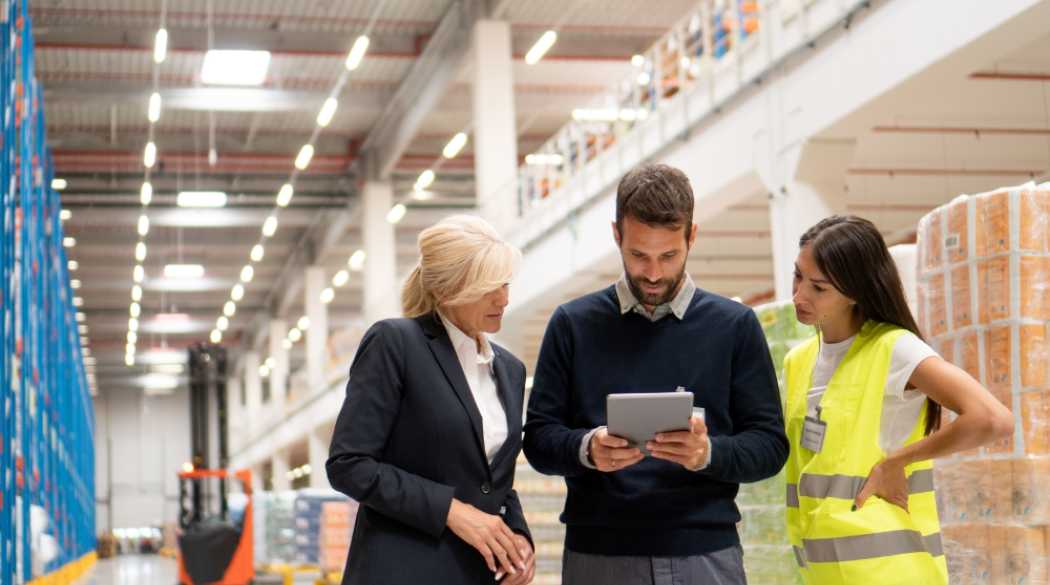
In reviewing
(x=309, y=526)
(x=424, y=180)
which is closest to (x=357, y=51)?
(x=424, y=180)

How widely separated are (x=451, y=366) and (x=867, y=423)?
114cm

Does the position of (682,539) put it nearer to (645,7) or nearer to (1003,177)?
(1003,177)

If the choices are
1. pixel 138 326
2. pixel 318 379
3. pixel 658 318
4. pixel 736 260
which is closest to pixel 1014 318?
pixel 658 318

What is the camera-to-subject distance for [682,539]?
106 inches

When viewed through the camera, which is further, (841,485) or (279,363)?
(279,363)

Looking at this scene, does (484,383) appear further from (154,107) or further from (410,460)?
(154,107)

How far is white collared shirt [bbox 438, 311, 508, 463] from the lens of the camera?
2.83m

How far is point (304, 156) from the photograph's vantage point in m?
27.4

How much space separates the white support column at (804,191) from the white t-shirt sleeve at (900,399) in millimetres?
9049

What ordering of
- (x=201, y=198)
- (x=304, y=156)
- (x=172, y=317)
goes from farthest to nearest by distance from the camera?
1. (x=172, y=317)
2. (x=201, y=198)
3. (x=304, y=156)

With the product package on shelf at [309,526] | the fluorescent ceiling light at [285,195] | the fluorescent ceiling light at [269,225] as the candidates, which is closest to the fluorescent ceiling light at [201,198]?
the fluorescent ceiling light at [285,195]

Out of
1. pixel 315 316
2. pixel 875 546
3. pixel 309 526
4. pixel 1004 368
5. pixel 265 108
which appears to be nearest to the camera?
pixel 875 546

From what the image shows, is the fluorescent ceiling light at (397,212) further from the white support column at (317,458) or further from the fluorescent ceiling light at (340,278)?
the white support column at (317,458)

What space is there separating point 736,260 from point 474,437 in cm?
1969
